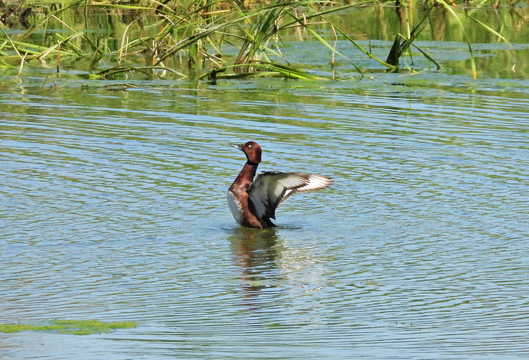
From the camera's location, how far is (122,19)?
22.7 metres

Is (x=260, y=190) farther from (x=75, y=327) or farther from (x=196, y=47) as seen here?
(x=196, y=47)

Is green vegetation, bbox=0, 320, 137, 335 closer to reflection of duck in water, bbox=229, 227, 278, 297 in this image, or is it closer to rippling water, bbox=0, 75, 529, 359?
rippling water, bbox=0, 75, 529, 359

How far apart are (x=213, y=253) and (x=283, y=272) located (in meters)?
0.61

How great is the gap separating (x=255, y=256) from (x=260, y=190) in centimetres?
89

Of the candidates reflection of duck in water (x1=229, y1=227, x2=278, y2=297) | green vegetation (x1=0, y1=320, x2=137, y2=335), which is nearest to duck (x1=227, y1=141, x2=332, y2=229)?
reflection of duck in water (x1=229, y1=227, x2=278, y2=297)

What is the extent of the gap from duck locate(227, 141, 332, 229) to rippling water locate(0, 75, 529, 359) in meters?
0.18

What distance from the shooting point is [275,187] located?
7.73m

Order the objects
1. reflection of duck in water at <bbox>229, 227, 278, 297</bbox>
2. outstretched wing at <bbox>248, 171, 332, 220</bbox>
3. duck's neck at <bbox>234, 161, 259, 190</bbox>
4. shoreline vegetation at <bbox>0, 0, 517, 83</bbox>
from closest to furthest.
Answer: reflection of duck in water at <bbox>229, 227, 278, 297</bbox>, outstretched wing at <bbox>248, 171, 332, 220</bbox>, duck's neck at <bbox>234, 161, 259, 190</bbox>, shoreline vegetation at <bbox>0, 0, 517, 83</bbox>

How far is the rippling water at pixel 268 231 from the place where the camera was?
197 inches

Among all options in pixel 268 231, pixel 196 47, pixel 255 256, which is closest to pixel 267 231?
pixel 268 231

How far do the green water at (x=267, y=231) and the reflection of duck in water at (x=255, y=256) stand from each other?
2 cm

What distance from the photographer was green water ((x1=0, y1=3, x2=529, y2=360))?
197 inches

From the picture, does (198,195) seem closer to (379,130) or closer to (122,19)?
(379,130)

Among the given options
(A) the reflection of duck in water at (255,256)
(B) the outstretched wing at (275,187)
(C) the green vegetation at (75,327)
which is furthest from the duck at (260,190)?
(C) the green vegetation at (75,327)
